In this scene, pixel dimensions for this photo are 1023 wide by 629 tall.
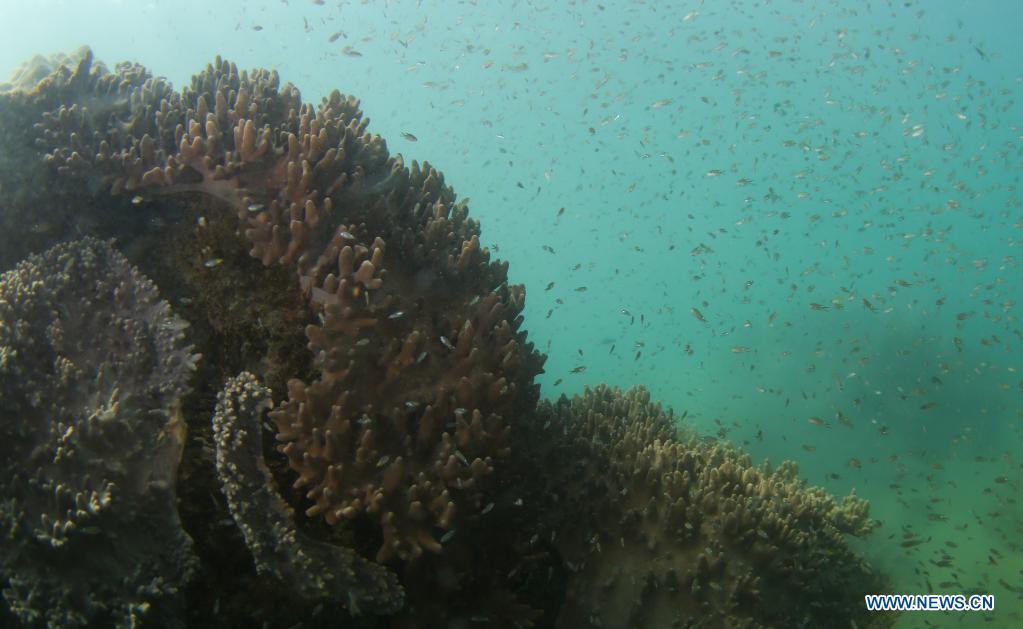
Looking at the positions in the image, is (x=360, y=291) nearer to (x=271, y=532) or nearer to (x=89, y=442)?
(x=271, y=532)

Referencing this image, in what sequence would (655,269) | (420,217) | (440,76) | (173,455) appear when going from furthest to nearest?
1. (440,76)
2. (655,269)
3. (420,217)
4. (173,455)

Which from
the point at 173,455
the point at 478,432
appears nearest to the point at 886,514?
the point at 478,432

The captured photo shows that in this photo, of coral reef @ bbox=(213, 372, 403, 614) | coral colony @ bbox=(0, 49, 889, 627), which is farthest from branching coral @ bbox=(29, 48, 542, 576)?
coral reef @ bbox=(213, 372, 403, 614)

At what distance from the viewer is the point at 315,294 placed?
361 cm

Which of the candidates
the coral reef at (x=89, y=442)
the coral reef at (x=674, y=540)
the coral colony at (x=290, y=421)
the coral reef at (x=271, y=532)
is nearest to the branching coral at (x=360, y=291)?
the coral colony at (x=290, y=421)

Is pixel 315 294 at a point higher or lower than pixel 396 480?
higher

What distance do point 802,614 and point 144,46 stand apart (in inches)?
4878

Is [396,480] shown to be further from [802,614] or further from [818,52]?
[818,52]

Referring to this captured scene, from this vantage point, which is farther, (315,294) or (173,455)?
(315,294)

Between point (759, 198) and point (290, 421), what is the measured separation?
91.4 m

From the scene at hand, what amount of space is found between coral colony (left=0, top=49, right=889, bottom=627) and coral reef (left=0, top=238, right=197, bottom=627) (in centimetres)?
1

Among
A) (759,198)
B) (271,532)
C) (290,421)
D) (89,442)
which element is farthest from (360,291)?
(759,198)

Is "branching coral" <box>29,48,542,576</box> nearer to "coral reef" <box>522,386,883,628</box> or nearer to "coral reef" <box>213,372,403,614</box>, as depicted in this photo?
"coral reef" <box>213,372,403,614</box>

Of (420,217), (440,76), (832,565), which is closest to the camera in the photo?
(420,217)
